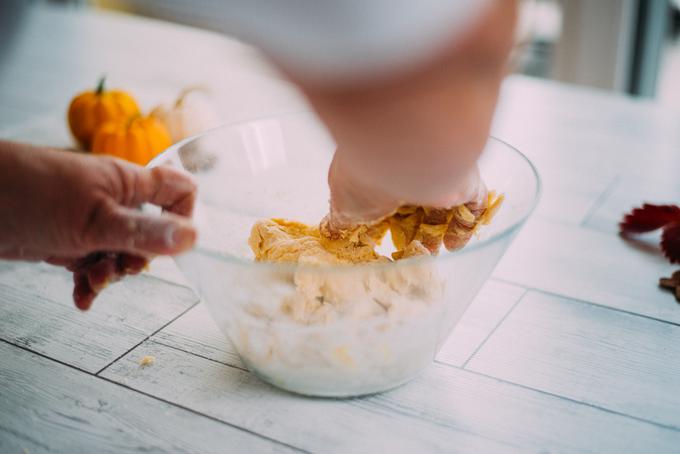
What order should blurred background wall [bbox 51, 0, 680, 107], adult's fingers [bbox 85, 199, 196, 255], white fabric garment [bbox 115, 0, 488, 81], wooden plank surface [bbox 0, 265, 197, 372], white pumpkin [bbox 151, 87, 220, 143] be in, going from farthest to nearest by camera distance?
blurred background wall [bbox 51, 0, 680, 107] < white pumpkin [bbox 151, 87, 220, 143] < wooden plank surface [bbox 0, 265, 197, 372] < adult's fingers [bbox 85, 199, 196, 255] < white fabric garment [bbox 115, 0, 488, 81]

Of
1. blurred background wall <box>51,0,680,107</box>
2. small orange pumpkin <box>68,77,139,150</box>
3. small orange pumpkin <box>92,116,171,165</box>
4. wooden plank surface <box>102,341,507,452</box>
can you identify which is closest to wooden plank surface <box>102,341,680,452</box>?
wooden plank surface <box>102,341,507,452</box>

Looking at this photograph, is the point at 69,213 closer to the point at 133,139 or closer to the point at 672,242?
the point at 133,139

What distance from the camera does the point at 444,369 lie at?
654 millimetres

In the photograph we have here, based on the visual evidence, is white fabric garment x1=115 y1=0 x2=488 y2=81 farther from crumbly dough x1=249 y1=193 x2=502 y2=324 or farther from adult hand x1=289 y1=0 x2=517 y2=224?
crumbly dough x1=249 y1=193 x2=502 y2=324

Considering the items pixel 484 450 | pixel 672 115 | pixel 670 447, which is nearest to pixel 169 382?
pixel 484 450

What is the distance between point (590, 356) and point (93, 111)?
746 mm

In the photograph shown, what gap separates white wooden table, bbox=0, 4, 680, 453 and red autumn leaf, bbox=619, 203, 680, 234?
25 millimetres

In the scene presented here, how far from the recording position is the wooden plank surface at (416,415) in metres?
0.57

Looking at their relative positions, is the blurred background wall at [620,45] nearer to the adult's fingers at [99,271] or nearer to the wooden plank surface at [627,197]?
the wooden plank surface at [627,197]

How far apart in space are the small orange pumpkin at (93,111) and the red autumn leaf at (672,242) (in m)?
0.70

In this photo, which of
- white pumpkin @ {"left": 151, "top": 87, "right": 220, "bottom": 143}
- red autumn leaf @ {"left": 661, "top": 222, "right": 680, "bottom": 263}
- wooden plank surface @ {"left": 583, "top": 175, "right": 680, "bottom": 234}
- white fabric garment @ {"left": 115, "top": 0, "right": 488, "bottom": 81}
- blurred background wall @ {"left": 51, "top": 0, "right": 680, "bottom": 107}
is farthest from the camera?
blurred background wall @ {"left": 51, "top": 0, "right": 680, "bottom": 107}

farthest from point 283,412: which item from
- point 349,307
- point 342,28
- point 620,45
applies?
point 620,45

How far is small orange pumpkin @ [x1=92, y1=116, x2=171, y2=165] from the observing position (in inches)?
39.4

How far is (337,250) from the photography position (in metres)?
0.66
